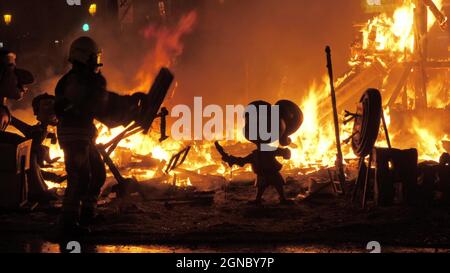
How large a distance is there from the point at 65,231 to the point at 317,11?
21.1 m

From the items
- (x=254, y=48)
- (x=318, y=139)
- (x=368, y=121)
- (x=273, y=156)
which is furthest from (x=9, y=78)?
(x=254, y=48)

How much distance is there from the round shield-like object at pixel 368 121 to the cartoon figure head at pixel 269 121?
1.10m

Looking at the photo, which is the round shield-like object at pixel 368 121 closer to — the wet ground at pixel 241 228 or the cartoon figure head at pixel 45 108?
the wet ground at pixel 241 228

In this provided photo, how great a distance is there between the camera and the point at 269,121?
9.85 metres

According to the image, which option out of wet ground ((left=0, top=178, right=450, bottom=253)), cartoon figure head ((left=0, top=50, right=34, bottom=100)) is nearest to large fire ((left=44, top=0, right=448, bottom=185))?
wet ground ((left=0, top=178, right=450, bottom=253))

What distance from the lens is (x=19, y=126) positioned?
10.2 metres

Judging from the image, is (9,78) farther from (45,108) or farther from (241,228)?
(241,228)

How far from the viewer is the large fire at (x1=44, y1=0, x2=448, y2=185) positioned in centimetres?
1496

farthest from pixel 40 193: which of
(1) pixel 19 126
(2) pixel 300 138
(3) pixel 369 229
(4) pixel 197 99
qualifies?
(4) pixel 197 99

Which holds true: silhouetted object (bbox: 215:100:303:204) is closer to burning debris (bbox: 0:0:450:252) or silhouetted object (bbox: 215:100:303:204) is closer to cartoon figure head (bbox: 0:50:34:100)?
burning debris (bbox: 0:0:450:252)

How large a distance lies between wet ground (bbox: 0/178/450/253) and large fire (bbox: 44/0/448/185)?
328cm

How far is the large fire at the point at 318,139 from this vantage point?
1496cm

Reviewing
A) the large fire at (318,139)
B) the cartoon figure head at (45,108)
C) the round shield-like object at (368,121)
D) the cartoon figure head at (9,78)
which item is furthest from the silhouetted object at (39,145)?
the round shield-like object at (368,121)

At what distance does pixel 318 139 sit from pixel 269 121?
26.0 feet
